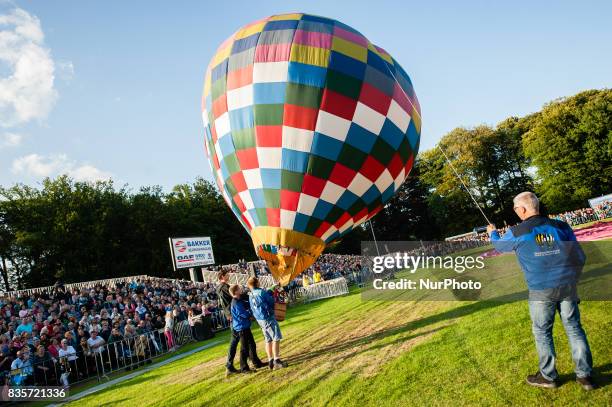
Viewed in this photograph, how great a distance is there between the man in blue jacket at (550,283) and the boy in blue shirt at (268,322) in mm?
3919

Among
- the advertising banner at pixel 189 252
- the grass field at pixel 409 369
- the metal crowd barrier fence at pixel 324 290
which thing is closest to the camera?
the grass field at pixel 409 369

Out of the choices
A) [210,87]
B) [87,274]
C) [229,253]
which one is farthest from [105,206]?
[210,87]

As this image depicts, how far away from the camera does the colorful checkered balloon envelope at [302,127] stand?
7.50 meters

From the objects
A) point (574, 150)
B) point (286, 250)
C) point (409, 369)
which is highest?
point (574, 150)

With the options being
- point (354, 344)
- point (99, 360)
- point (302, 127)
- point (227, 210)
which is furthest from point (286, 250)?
point (227, 210)

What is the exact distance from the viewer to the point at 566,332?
3.90 metres

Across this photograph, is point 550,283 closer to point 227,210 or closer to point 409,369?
point 409,369

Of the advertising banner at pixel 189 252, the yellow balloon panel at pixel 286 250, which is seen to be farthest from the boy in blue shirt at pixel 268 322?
the advertising banner at pixel 189 252

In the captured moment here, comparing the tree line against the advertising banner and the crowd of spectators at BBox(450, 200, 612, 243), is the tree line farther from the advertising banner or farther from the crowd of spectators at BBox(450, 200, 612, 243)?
the advertising banner

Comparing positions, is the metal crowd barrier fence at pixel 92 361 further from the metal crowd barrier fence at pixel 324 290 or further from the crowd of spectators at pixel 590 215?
the crowd of spectators at pixel 590 215

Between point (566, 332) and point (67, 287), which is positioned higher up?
point (67, 287)

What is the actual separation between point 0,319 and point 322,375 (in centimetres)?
1392

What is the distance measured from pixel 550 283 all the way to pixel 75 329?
13.4 meters

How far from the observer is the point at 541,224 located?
3.99m
